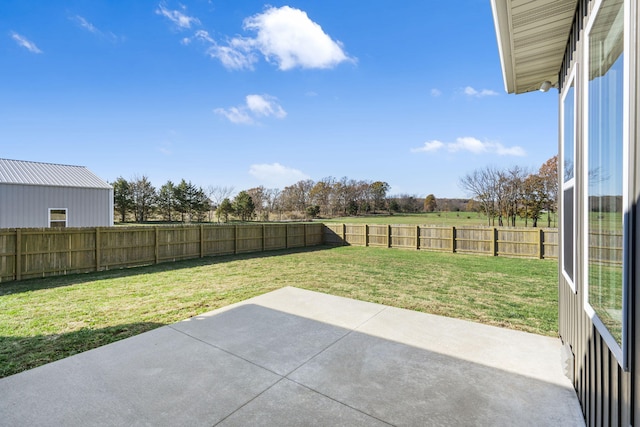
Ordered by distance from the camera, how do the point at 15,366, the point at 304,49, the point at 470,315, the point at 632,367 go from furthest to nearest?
1. the point at 304,49
2. the point at 470,315
3. the point at 15,366
4. the point at 632,367

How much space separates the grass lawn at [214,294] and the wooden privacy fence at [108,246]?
55 centimetres

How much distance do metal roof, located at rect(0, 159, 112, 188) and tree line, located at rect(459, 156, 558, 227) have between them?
29.3 meters

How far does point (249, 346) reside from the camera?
3.08m

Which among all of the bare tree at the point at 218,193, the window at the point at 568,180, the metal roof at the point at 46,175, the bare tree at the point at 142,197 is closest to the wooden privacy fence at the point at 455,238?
the window at the point at 568,180

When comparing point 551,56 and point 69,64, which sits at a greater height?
point 69,64

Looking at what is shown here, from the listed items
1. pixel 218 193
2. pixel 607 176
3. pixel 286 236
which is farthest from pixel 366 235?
pixel 218 193

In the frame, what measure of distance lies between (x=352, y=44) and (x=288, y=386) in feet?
36.7

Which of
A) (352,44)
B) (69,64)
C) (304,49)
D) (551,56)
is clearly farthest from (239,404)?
(69,64)

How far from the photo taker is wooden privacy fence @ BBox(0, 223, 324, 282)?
6945mm

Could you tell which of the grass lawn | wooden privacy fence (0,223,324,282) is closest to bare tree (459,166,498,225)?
the grass lawn

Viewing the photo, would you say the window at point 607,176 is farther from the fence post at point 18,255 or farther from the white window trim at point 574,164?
the fence post at point 18,255

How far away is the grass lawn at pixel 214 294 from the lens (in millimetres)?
3576

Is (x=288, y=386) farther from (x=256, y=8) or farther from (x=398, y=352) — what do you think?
(x=256, y=8)

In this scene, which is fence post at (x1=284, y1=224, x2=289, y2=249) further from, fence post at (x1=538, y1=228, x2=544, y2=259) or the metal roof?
fence post at (x1=538, y1=228, x2=544, y2=259)
